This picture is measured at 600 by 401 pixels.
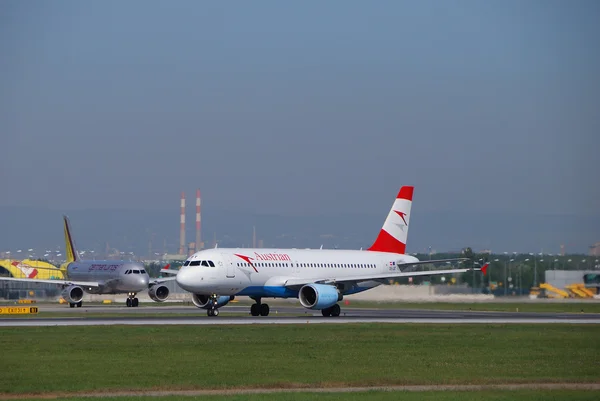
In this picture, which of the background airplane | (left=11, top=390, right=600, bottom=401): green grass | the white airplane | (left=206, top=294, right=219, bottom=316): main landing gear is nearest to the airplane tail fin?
the background airplane

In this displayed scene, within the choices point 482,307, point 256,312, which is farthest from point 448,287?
point 256,312

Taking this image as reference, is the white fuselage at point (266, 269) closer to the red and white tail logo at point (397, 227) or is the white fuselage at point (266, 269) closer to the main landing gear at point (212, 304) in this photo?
the main landing gear at point (212, 304)

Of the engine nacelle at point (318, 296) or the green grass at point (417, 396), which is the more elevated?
the engine nacelle at point (318, 296)

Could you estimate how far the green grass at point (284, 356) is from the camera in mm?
27562

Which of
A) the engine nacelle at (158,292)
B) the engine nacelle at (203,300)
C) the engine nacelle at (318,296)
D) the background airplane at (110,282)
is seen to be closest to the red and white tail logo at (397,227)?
the engine nacelle at (318,296)

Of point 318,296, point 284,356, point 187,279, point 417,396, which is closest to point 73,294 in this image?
point 187,279

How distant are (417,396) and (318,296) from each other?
1426 inches

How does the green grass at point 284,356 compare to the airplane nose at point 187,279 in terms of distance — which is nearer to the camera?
the green grass at point 284,356

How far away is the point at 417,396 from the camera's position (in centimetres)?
2459

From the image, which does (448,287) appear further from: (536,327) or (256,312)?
(536,327)

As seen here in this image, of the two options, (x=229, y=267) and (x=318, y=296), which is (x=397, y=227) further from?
(x=229, y=267)

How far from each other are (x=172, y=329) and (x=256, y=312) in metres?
18.0

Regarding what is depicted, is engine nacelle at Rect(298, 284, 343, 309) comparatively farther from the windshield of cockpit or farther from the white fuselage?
the windshield of cockpit

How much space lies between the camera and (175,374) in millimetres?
28578
